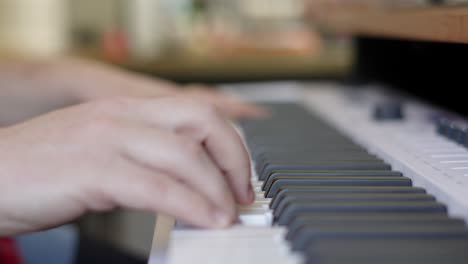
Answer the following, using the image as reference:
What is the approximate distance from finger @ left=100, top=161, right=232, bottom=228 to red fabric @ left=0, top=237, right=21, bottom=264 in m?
0.59

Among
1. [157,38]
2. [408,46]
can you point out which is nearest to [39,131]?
[408,46]

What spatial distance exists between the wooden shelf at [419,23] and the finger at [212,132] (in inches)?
10.1

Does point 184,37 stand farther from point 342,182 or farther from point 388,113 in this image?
point 342,182

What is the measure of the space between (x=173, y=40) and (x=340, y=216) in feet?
9.46

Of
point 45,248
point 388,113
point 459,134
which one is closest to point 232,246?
point 459,134

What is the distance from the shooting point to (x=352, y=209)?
1.62ft

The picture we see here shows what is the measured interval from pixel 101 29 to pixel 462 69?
331 cm

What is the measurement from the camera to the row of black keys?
16.2 inches

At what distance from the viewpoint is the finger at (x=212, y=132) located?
1.68 feet

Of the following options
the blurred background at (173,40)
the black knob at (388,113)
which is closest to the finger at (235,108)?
the black knob at (388,113)

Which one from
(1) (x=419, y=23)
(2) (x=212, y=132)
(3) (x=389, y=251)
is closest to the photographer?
(3) (x=389, y=251)

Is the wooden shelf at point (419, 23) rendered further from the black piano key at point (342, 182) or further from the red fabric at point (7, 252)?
the red fabric at point (7, 252)

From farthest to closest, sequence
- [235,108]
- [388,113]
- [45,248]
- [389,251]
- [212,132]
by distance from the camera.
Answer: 1. [45,248]
2. [235,108]
3. [388,113]
4. [212,132]
5. [389,251]

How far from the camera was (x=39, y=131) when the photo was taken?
0.51 metres
